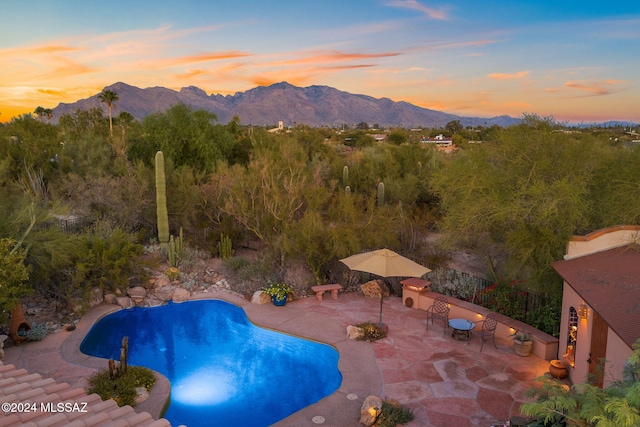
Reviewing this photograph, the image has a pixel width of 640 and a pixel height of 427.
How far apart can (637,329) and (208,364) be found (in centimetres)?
919

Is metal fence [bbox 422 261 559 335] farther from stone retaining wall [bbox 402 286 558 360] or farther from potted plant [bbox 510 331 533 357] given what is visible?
potted plant [bbox 510 331 533 357]

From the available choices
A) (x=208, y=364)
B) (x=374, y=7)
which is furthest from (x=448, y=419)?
(x=374, y=7)

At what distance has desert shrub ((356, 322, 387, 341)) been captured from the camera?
11398 mm

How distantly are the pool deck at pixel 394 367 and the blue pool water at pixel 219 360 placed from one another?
41cm

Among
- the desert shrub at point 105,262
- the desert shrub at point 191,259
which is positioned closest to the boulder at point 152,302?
the desert shrub at point 105,262

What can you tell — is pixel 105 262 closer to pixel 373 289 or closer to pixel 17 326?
pixel 17 326

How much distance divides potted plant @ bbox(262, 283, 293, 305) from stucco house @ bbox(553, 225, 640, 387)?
786cm

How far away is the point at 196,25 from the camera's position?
91.8ft

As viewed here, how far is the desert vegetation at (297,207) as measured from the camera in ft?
36.3

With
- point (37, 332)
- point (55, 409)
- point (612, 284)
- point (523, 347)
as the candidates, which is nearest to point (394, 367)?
point (523, 347)

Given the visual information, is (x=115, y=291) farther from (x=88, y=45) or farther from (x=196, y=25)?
(x=196, y=25)

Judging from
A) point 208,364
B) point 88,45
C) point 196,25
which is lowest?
point 208,364

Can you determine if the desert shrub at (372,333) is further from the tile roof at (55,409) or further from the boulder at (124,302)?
the boulder at (124,302)

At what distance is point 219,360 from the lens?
1131 cm
